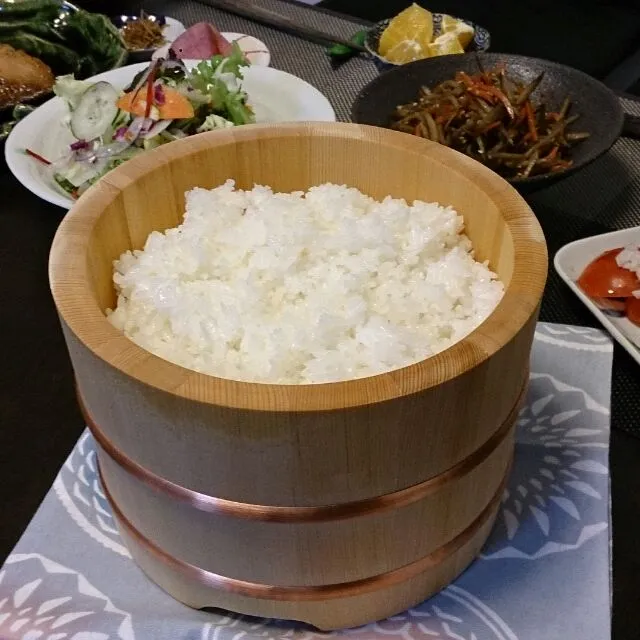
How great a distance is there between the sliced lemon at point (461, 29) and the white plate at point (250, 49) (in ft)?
1.88

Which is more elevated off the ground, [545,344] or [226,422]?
[226,422]

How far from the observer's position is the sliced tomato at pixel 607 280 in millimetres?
1417

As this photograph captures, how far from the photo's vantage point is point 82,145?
5.89ft

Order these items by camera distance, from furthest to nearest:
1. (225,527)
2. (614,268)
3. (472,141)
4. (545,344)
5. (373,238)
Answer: (472,141) → (614,268) → (545,344) → (373,238) → (225,527)

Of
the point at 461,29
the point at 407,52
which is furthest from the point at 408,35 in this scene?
the point at 461,29

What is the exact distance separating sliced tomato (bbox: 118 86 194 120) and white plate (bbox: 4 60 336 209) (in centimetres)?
19

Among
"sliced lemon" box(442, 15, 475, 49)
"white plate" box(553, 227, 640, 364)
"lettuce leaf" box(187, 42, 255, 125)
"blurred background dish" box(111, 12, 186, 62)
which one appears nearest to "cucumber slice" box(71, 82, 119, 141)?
"lettuce leaf" box(187, 42, 255, 125)

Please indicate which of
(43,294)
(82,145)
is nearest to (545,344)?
(43,294)

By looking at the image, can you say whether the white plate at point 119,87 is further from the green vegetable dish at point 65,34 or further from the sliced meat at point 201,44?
the green vegetable dish at point 65,34

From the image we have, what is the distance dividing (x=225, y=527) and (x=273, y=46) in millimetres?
1962

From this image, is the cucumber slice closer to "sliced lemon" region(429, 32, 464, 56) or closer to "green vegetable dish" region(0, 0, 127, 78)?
"green vegetable dish" region(0, 0, 127, 78)

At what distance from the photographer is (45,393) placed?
1289 mm

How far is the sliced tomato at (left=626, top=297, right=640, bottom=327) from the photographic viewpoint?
1.39 m

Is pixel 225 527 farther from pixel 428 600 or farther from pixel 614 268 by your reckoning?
pixel 614 268
